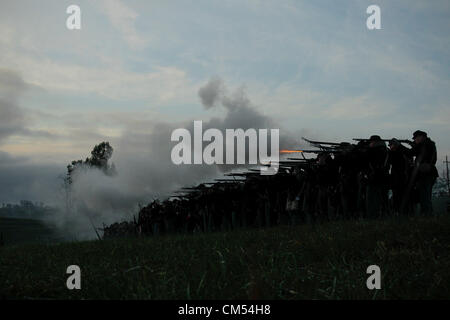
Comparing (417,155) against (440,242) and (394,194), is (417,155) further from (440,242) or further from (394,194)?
(440,242)

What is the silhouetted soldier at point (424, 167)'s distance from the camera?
43.4 feet

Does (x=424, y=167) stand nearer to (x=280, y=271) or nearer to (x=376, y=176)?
(x=376, y=176)

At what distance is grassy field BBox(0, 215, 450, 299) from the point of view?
497 cm

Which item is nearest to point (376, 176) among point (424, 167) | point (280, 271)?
point (424, 167)

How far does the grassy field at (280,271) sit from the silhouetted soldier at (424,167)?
4642mm

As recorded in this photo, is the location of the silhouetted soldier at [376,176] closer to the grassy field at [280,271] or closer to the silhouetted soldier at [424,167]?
the silhouetted soldier at [424,167]

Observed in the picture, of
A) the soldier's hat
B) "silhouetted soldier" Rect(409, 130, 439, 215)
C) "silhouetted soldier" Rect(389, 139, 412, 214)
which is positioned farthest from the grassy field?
"silhouetted soldier" Rect(389, 139, 412, 214)

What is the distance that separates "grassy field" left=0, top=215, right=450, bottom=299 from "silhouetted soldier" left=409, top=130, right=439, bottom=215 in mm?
4642

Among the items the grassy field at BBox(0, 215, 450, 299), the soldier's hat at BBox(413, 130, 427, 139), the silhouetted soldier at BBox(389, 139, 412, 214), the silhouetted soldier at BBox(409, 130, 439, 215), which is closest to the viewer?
the grassy field at BBox(0, 215, 450, 299)

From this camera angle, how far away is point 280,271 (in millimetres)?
5930

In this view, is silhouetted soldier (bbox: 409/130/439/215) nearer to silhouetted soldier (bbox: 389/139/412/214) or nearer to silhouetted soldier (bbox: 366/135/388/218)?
silhouetted soldier (bbox: 389/139/412/214)

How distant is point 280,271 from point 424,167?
855 cm
